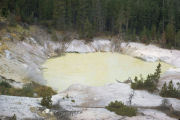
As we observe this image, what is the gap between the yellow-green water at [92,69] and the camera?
20547 millimetres

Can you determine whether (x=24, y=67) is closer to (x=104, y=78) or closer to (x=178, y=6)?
(x=104, y=78)

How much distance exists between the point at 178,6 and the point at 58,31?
110 feet

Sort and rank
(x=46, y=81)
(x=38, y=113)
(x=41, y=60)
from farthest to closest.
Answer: (x=41, y=60)
(x=46, y=81)
(x=38, y=113)

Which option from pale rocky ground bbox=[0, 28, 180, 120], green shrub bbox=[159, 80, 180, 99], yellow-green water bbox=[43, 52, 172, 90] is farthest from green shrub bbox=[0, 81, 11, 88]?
green shrub bbox=[159, 80, 180, 99]

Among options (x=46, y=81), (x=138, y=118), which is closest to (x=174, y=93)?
(x=138, y=118)

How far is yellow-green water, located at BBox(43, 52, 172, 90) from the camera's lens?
67.4 ft

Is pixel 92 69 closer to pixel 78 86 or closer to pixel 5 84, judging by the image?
pixel 78 86

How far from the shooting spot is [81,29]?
40656mm

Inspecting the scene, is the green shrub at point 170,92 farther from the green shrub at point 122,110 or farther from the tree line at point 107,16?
the tree line at point 107,16

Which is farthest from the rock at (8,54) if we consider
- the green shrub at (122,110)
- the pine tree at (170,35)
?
the pine tree at (170,35)

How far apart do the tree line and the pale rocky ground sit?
167 inches

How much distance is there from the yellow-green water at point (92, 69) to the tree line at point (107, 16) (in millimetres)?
9556

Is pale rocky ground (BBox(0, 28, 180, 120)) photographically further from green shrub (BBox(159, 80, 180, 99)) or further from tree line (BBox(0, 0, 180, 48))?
tree line (BBox(0, 0, 180, 48))

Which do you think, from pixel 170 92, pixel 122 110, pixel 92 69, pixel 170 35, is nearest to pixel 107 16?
pixel 170 35
